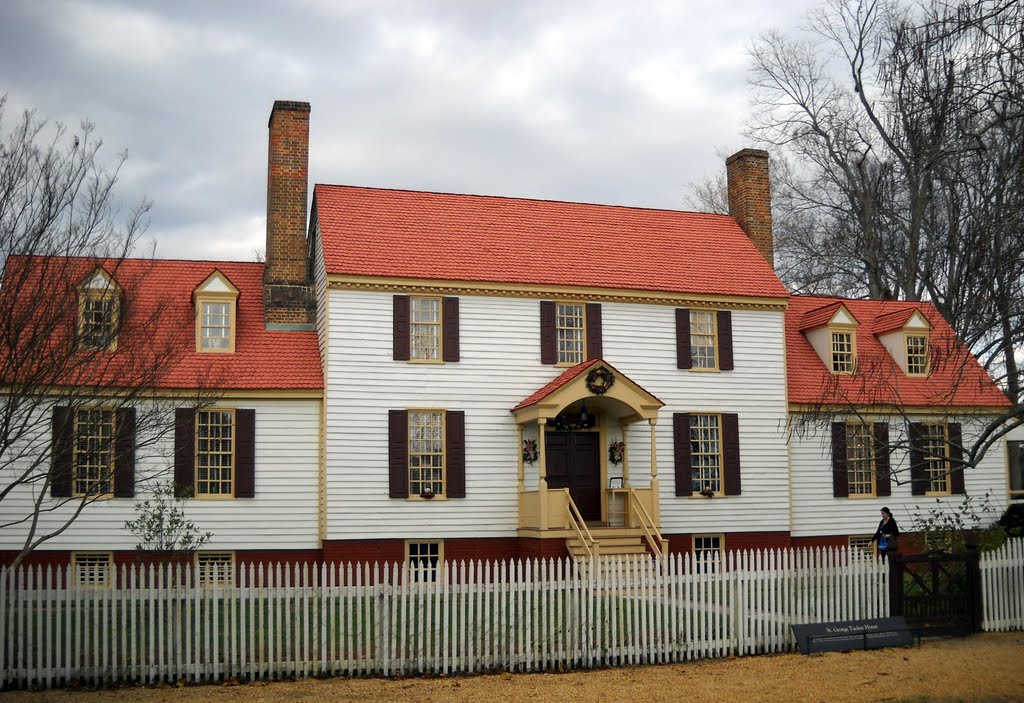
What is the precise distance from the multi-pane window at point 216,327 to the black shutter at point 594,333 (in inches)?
313

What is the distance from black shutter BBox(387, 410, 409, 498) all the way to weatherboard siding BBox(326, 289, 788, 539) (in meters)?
0.13

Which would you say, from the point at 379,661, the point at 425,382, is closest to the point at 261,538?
the point at 425,382

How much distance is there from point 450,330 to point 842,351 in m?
10.7

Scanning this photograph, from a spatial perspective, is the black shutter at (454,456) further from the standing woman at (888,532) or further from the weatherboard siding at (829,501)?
the standing woman at (888,532)

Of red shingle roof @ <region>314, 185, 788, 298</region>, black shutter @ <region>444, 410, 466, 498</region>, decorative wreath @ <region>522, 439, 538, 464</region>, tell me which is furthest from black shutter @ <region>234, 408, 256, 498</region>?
decorative wreath @ <region>522, 439, 538, 464</region>

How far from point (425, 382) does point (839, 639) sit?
35.7 ft

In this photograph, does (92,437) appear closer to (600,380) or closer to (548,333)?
(600,380)

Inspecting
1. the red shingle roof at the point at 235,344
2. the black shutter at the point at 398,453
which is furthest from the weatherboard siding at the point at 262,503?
the black shutter at the point at 398,453

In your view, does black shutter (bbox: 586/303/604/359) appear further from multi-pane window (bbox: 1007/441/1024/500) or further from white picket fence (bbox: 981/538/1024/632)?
multi-pane window (bbox: 1007/441/1024/500)

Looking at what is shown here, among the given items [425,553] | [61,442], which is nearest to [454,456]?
[425,553]

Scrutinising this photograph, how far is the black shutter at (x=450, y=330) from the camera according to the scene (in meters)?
23.9

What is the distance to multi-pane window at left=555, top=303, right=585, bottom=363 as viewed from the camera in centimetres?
2486

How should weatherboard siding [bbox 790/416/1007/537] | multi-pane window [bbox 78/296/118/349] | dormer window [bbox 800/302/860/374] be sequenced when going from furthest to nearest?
1. dormer window [bbox 800/302/860/374]
2. weatherboard siding [bbox 790/416/1007/537]
3. multi-pane window [bbox 78/296/118/349]

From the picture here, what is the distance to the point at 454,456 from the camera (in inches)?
925
